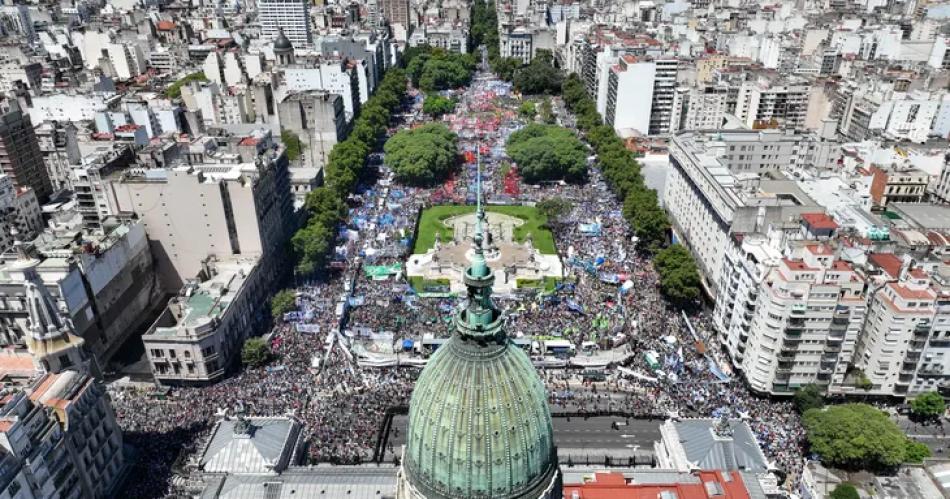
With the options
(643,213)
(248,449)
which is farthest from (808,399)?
(248,449)

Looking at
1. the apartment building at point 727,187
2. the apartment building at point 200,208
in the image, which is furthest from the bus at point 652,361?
the apartment building at point 200,208

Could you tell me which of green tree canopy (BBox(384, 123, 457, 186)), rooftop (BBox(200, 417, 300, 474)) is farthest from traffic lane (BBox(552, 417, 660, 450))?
green tree canopy (BBox(384, 123, 457, 186))

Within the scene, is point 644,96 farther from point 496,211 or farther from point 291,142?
point 291,142

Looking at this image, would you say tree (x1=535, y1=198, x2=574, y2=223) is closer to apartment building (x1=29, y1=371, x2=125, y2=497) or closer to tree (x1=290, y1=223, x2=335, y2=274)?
tree (x1=290, y1=223, x2=335, y2=274)

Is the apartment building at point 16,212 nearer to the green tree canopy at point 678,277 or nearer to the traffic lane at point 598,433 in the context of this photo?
the traffic lane at point 598,433

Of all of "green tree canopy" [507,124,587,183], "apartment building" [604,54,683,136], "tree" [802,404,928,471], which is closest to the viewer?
"tree" [802,404,928,471]

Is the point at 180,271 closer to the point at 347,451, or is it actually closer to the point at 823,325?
the point at 347,451
